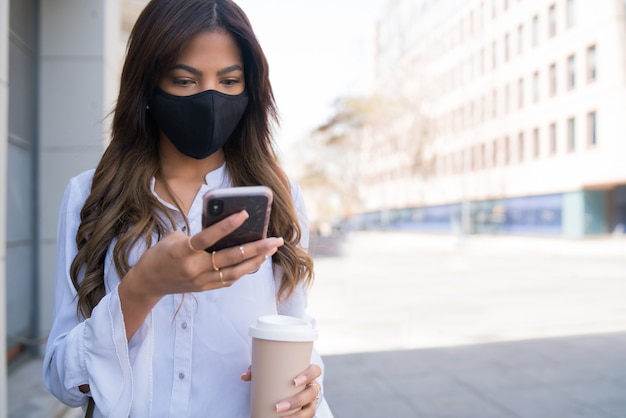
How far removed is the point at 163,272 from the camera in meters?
1.03

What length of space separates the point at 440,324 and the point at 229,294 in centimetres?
743

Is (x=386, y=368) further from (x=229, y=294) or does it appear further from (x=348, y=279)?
(x=348, y=279)

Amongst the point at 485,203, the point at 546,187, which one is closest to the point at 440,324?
the point at 546,187

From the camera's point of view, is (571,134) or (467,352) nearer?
(467,352)

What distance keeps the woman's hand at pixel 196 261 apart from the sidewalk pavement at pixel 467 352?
2.68ft

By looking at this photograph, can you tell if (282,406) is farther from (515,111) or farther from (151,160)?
(515,111)

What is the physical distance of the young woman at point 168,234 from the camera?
1250mm

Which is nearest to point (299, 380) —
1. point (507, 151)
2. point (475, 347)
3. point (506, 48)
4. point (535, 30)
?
point (475, 347)

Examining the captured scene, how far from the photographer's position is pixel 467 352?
6.76 metres

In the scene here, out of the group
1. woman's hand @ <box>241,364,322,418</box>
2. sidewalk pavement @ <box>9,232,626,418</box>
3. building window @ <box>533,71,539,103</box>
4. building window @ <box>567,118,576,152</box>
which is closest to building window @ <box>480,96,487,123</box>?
building window @ <box>533,71,539,103</box>

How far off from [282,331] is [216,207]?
38cm

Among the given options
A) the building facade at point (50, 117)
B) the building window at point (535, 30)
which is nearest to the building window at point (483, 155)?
the building window at point (535, 30)

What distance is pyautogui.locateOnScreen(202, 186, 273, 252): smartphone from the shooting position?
100 centimetres

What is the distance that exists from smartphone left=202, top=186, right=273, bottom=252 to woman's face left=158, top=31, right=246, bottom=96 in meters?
0.50
